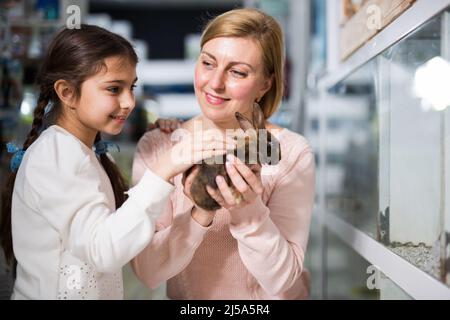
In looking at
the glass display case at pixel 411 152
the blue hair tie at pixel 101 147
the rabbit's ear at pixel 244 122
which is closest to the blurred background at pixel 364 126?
the glass display case at pixel 411 152

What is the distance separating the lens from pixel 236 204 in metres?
0.82

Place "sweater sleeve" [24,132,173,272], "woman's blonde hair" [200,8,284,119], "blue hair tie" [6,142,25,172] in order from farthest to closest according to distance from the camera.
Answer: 1. "woman's blonde hair" [200,8,284,119]
2. "blue hair tie" [6,142,25,172]
3. "sweater sleeve" [24,132,173,272]

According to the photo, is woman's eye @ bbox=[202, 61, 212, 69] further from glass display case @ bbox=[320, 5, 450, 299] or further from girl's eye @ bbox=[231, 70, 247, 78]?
glass display case @ bbox=[320, 5, 450, 299]

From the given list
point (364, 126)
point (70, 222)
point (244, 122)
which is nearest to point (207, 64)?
point (244, 122)

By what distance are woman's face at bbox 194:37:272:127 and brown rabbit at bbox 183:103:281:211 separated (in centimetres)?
8

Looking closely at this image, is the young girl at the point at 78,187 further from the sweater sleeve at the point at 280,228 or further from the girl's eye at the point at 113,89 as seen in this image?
the sweater sleeve at the point at 280,228

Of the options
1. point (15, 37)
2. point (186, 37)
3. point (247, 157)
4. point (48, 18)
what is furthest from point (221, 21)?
point (186, 37)

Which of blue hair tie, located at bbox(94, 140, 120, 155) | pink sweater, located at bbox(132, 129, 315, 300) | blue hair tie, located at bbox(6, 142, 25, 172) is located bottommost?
pink sweater, located at bbox(132, 129, 315, 300)

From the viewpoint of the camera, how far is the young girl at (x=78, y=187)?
73cm

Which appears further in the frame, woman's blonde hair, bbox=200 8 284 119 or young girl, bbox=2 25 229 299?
woman's blonde hair, bbox=200 8 284 119

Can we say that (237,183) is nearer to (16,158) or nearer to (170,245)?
(170,245)

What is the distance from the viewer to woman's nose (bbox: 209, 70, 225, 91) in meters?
0.90

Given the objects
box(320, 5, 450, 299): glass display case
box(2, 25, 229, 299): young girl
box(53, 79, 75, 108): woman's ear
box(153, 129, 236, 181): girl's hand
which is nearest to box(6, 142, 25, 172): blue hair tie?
box(2, 25, 229, 299): young girl

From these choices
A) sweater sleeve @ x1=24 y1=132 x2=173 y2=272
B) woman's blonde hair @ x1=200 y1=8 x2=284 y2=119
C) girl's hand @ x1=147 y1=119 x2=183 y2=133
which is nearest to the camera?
sweater sleeve @ x1=24 y1=132 x2=173 y2=272
